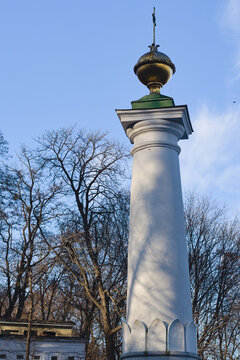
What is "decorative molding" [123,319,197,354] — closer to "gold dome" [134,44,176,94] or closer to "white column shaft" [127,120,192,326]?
"white column shaft" [127,120,192,326]

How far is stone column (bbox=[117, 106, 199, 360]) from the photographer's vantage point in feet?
18.7

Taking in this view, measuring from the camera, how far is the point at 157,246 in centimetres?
619

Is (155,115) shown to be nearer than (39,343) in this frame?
Yes

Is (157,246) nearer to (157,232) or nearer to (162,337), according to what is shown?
(157,232)

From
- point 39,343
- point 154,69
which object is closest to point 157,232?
point 154,69

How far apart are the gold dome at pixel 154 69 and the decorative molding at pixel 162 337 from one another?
3.83m

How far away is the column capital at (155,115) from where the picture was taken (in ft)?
22.3

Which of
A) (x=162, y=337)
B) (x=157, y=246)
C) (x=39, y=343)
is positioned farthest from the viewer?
(x=39, y=343)

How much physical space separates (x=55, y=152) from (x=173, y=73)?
13.5m

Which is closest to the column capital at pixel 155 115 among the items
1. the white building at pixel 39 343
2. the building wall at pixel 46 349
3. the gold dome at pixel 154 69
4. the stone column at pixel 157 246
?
the stone column at pixel 157 246

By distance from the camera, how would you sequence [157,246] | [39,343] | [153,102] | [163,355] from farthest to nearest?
1. [39,343]
2. [153,102]
3. [157,246]
4. [163,355]

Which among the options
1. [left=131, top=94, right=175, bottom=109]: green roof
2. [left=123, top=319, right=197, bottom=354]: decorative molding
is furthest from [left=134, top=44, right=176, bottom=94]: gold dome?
[left=123, top=319, right=197, bottom=354]: decorative molding

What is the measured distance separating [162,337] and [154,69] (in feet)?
14.0

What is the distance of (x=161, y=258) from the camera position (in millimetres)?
6125
